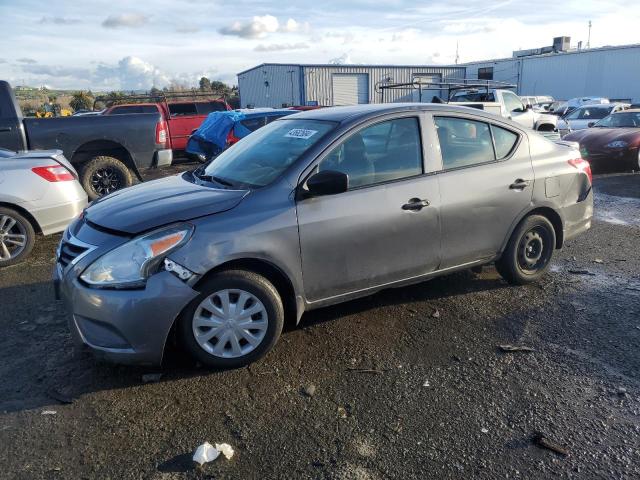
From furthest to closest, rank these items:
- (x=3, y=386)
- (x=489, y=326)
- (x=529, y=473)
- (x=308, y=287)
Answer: (x=489, y=326) < (x=308, y=287) < (x=3, y=386) < (x=529, y=473)

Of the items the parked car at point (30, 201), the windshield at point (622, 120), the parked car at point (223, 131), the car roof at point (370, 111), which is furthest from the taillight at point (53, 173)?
the windshield at point (622, 120)

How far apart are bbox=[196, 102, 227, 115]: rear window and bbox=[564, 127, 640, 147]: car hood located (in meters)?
11.0

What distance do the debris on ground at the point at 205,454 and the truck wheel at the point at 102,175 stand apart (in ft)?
22.3

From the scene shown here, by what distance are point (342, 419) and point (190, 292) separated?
1.21 m

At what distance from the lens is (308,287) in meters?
3.70

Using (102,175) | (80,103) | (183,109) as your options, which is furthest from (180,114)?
(80,103)

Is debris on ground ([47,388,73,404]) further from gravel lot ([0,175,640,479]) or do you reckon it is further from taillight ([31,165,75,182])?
taillight ([31,165,75,182])

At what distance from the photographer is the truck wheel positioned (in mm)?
8633

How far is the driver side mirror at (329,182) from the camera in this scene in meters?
3.54

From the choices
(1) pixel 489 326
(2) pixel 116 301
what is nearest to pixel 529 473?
(1) pixel 489 326

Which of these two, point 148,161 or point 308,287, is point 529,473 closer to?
point 308,287

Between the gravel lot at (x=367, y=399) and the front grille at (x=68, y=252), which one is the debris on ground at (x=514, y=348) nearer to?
the gravel lot at (x=367, y=399)

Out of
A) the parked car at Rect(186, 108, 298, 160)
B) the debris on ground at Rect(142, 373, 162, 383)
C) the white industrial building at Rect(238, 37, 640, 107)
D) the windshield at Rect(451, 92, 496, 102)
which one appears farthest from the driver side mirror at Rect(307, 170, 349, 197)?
the white industrial building at Rect(238, 37, 640, 107)

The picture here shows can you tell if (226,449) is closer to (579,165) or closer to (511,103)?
(579,165)
